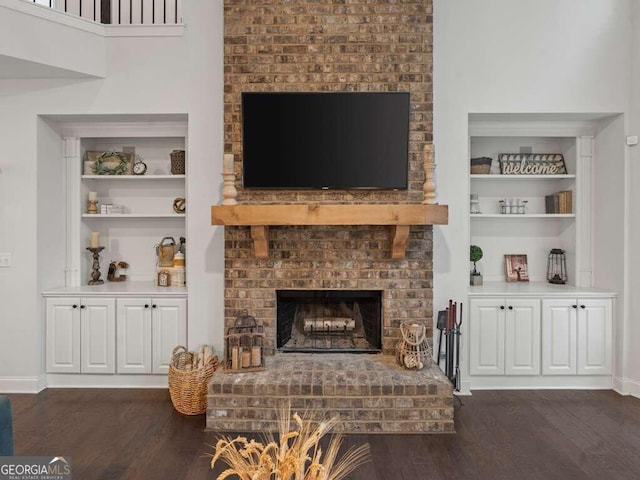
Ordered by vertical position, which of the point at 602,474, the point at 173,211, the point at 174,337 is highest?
the point at 173,211

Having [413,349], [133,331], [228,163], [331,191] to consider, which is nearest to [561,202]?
[413,349]

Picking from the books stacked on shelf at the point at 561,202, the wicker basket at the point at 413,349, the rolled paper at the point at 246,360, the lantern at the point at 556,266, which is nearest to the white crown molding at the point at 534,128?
the books stacked on shelf at the point at 561,202

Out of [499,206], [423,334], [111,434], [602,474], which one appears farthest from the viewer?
[499,206]

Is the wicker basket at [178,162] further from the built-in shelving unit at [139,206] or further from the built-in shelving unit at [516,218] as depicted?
the built-in shelving unit at [516,218]

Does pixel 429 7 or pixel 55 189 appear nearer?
pixel 429 7

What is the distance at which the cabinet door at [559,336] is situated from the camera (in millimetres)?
3787

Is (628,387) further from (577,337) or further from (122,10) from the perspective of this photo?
(122,10)

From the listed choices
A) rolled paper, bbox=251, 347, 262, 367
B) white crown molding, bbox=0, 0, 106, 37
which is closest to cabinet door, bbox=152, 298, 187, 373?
rolled paper, bbox=251, 347, 262, 367

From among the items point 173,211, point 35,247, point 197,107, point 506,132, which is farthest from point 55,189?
point 506,132

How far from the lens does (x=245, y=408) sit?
10.2ft

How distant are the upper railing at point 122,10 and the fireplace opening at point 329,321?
8.98 feet

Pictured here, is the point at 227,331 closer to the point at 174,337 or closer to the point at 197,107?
the point at 174,337

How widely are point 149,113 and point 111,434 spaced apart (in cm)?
247

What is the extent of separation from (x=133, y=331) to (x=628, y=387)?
4144 mm
